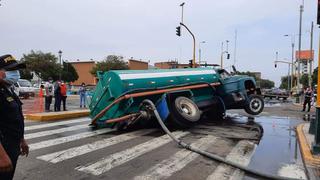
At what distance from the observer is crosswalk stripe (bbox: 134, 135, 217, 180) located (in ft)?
20.5

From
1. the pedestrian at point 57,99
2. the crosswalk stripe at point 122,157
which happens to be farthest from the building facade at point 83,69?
the crosswalk stripe at point 122,157

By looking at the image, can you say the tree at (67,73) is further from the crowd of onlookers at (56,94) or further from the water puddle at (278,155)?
the water puddle at (278,155)

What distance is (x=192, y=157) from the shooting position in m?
7.68

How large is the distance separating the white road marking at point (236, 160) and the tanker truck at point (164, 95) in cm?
255

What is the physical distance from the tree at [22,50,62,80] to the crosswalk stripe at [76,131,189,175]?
5768 centimetres

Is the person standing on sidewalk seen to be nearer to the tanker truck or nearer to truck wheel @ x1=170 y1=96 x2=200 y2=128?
the tanker truck

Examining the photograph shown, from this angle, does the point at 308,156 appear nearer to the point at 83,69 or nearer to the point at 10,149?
the point at 10,149

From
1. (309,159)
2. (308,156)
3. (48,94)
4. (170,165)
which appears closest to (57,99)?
(48,94)

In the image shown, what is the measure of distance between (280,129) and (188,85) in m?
3.48

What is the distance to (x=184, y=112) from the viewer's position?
37.8 ft

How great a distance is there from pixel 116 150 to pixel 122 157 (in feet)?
2.25

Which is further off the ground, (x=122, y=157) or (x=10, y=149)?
(x=10, y=149)

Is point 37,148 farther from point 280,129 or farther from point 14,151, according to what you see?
point 280,129

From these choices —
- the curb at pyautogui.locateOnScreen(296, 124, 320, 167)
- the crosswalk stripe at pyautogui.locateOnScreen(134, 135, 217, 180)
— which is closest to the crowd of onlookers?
the crosswalk stripe at pyautogui.locateOnScreen(134, 135, 217, 180)
